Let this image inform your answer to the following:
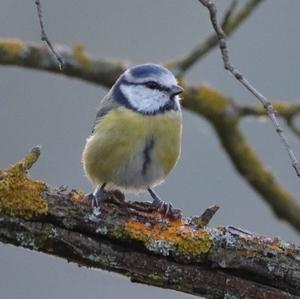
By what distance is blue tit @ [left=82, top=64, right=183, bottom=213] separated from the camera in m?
3.84

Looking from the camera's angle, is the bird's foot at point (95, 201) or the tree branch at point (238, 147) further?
the tree branch at point (238, 147)

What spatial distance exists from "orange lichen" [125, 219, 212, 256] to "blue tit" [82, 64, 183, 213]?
48cm

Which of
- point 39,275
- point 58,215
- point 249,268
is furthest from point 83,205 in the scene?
point 39,275

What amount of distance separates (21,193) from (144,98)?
1.01 meters

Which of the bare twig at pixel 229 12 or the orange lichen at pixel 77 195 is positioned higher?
the bare twig at pixel 229 12

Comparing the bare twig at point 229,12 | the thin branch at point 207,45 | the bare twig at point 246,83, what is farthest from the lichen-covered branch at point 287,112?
the bare twig at point 246,83

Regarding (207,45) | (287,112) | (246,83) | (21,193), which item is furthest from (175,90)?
(246,83)

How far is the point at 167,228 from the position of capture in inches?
129

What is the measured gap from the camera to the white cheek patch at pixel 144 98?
4.00 metres

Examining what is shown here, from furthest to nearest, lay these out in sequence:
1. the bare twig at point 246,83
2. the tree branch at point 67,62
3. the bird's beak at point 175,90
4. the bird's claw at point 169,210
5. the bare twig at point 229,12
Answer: the tree branch at point 67,62 < the bird's beak at point 175,90 < the bare twig at point 229,12 < the bird's claw at point 169,210 < the bare twig at point 246,83

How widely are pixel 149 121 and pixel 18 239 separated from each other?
953mm

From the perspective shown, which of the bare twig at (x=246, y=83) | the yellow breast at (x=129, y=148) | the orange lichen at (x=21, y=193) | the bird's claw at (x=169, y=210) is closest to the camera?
the bare twig at (x=246, y=83)

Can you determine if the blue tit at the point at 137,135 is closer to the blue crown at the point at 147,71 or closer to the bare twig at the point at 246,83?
the blue crown at the point at 147,71

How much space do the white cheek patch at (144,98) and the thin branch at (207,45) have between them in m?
0.42
